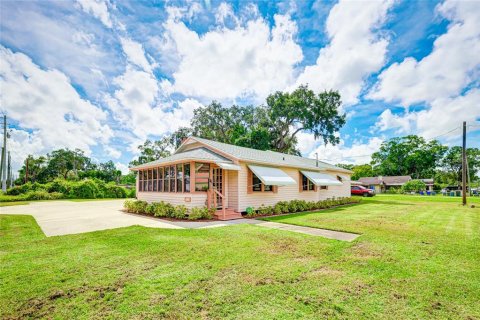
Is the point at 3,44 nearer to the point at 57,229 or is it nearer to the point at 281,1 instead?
the point at 57,229

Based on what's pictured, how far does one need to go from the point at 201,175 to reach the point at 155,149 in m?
29.7

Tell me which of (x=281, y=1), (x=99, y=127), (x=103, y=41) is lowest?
(x=99, y=127)

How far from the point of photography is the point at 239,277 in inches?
162

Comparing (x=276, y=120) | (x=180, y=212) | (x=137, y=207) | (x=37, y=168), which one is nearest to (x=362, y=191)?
(x=276, y=120)

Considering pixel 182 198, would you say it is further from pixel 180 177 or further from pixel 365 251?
pixel 365 251

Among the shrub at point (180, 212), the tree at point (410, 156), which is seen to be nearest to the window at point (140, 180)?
the shrub at point (180, 212)

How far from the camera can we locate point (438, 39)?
13086 millimetres

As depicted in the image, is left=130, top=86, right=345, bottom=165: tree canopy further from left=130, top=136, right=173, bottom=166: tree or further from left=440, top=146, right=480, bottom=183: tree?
left=440, top=146, right=480, bottom=183: tree

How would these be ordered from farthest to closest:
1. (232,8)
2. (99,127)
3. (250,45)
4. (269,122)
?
(269,122) < (99,127) < (250,45) < (232,8)

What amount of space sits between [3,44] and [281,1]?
1303 centimetres

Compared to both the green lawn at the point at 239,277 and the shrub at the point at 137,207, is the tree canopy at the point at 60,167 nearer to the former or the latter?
the shrub at the point at 137,207

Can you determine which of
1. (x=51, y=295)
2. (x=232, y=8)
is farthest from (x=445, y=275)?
(x=232, y=8)

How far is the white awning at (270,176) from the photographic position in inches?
486

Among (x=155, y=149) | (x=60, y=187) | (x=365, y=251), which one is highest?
(x=155, y=149)
